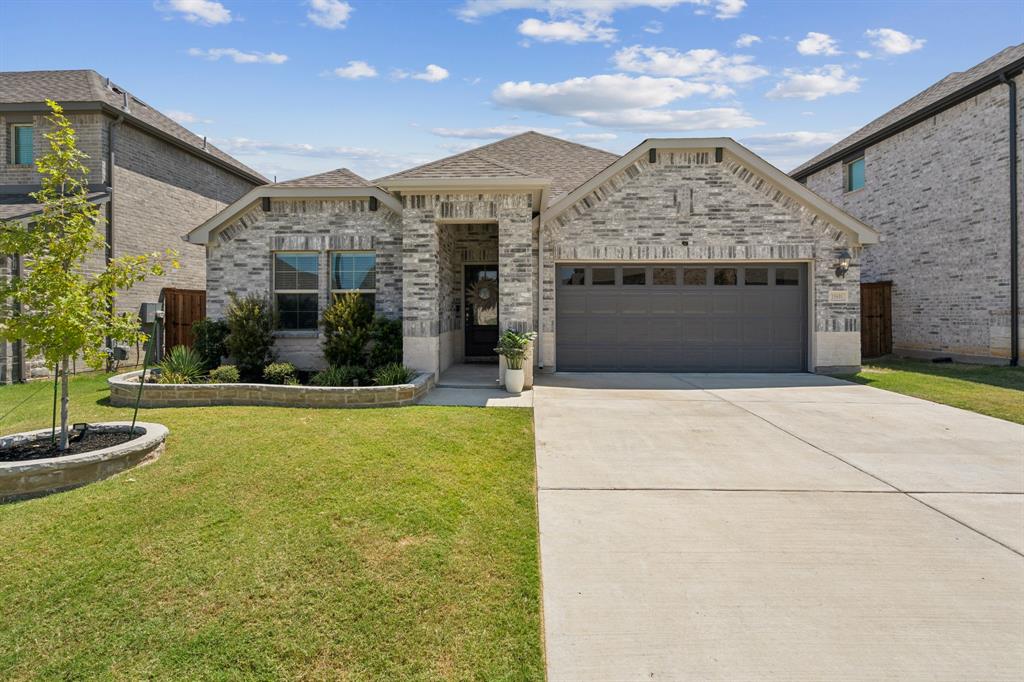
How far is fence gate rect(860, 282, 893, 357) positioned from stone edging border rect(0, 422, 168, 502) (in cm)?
1825

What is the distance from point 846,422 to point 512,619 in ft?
22.3

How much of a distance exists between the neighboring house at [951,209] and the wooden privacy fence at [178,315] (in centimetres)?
2116

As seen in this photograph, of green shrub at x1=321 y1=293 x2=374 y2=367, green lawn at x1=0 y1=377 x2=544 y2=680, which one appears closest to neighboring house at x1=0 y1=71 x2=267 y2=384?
green shrub at x1=321 y1=293 x2=374 y2=367

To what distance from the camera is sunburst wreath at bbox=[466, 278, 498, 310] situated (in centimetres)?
1440

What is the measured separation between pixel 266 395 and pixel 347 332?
7.60 ft

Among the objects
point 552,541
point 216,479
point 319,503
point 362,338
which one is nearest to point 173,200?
point 362,338

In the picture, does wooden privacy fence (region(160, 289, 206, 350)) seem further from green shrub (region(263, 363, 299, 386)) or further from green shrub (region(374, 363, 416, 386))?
green shrub (region(374, 363, 416, 386))

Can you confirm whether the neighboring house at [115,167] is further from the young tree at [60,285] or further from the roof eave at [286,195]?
the young tree at [60,285]

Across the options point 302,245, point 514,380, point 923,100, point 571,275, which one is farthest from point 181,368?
point 923,100

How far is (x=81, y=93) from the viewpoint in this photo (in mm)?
14164

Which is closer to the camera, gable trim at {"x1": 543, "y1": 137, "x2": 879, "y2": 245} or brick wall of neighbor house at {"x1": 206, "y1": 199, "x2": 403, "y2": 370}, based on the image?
brick wall of neighbor house at {"x1": 206, "y1": 199, "x2": 403, "y2": 370}

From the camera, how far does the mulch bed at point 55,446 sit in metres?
5.31

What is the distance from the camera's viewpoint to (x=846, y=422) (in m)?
7.86

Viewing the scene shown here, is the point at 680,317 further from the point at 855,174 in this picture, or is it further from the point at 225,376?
the point at 855,174
